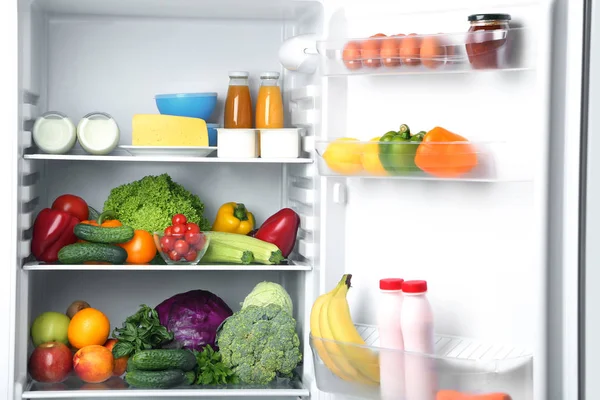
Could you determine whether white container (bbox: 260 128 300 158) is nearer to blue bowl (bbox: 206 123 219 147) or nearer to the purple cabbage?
blue bowl (bbox: 206 123 219 147)

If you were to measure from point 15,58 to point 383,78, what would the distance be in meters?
0.99

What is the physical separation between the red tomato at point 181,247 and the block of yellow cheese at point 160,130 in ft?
1.01

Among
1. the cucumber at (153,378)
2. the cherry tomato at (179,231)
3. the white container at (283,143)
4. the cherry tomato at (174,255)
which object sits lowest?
the cucumber at (153,378)

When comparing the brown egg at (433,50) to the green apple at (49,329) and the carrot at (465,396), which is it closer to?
the carrot at (465,396)

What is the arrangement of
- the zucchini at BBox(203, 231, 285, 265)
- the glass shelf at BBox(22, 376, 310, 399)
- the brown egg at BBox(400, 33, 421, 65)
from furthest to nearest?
1. the zucchini at BBox(203, 231, 285, 265)
2. the glass shelf at BBox(22, 376, 310, 399)
3. the brown egg at BBox(400, 33, 421, 65)

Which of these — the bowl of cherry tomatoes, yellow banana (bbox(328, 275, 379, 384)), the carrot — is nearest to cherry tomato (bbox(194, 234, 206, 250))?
the bowl of cherry tomatoes

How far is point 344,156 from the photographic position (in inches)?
74.6

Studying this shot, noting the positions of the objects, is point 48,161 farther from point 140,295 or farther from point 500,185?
point 500,185

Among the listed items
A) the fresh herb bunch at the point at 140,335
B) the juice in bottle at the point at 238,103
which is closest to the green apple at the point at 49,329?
the fresh herb bunch at the point at 140,335

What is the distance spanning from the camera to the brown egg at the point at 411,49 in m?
1.77

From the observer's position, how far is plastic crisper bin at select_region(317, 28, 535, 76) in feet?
5.54

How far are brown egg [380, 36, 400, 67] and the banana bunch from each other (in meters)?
0.53

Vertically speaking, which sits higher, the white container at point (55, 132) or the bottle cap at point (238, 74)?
the bottle cap at point (238, 74)

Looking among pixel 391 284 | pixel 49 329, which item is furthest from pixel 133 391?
pixel 391 284
